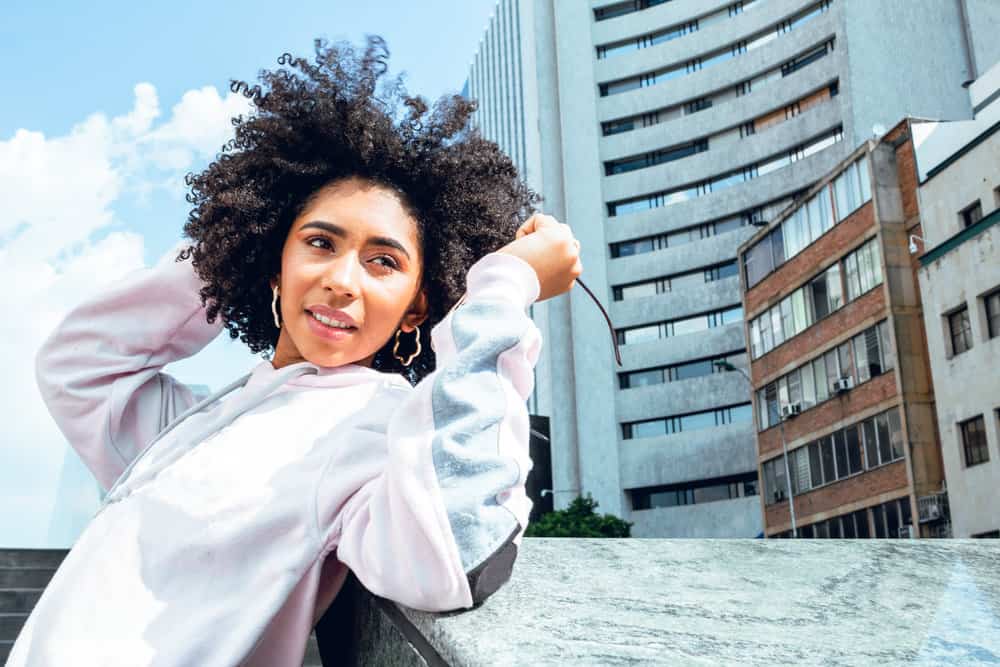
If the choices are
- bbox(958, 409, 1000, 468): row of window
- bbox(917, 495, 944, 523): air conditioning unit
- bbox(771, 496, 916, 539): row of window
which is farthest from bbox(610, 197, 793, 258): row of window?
bbox(958, 409, 1000, 468): row of window

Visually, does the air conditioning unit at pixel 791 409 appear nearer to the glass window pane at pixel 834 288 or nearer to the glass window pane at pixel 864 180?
the glass window pane at pixel 834 288

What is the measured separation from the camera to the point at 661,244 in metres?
50.8

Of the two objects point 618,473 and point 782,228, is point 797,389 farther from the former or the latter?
point 618,473

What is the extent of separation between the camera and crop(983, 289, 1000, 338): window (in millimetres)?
23078

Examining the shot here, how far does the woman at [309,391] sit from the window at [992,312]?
23593 millimetres

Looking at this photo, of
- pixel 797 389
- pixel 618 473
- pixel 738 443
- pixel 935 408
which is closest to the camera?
pixel 935 408

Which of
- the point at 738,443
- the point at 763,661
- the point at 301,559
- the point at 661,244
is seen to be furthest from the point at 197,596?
the point at 661,244

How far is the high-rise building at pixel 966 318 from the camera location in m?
23.0

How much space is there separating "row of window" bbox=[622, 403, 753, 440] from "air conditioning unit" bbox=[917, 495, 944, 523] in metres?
19.3

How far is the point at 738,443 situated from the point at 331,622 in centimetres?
4470

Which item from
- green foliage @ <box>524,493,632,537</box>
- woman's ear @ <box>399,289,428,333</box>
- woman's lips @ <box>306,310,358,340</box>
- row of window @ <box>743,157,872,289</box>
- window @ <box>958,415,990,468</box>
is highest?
row of window @ <box>743,157,872,289</box>

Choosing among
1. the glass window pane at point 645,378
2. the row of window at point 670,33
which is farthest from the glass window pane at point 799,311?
the row of window at point 670,33

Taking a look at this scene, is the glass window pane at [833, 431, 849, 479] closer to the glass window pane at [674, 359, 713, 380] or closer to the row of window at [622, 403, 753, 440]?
the row of window at [622, 403, 753, 440]

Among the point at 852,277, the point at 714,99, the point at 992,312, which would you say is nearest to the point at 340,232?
the point at 992,312
